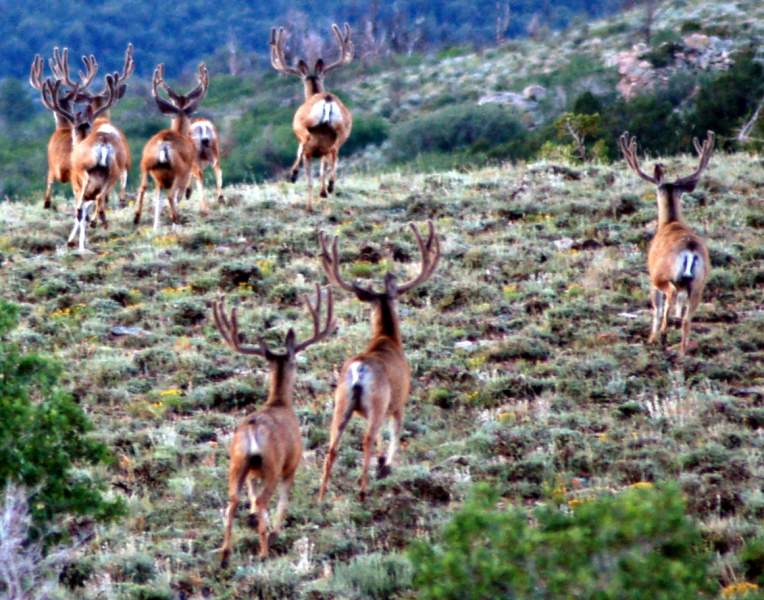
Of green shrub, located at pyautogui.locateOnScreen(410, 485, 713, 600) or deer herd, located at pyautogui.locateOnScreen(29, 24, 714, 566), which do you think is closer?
green shrub, located at pyautogui.locateOnScreen(410, 485, 713, 600)

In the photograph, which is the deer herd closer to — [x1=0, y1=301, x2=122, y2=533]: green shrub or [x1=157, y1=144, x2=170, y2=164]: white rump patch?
[x1=157, y1=144, x2=170, y2=164]: white rump patch

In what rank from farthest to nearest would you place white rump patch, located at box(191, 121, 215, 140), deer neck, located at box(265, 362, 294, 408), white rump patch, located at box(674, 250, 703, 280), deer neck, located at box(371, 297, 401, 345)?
white rump patch, located at box(191, 121, 215, 140) → white rump patch, located at box(674, 250, 703, 280) → deer neck, located at box(371, 297, 401, 345) → deer neck, located at box(265, 362, 294, 408)

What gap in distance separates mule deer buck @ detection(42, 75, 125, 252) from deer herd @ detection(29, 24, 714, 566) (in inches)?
0.7

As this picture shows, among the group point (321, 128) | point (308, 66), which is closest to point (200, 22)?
point (308, 66)

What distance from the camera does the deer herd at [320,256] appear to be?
10.8 metres

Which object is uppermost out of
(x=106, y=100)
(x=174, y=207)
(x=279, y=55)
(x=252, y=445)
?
(x=279, y=55)

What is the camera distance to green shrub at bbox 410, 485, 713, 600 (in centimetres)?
684

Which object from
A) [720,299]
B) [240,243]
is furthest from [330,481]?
[240,243]

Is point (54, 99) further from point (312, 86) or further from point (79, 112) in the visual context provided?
point (312, 86)

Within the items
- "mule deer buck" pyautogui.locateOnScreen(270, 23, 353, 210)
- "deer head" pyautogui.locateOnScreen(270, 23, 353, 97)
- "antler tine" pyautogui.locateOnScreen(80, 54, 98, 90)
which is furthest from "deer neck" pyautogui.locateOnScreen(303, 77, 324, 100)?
"antler tine" pyautogui.locateOnScreen(80, 54, 98, 90)

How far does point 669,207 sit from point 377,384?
20.3ft

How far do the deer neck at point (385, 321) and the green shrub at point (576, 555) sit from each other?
549 centimetres

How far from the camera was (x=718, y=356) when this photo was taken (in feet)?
50.0

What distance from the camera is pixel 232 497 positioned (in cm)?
1034
